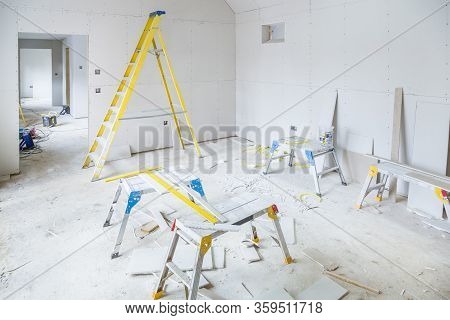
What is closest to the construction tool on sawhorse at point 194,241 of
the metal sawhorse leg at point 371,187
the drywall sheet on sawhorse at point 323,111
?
the metal sawhorse leg at point 371,187

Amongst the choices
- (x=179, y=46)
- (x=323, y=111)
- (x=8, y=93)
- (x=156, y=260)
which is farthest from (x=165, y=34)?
(x=156, y=260)

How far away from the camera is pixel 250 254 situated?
2803 mm

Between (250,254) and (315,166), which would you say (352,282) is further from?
(315,166)

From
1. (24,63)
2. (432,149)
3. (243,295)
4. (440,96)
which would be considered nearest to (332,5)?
(440,96)

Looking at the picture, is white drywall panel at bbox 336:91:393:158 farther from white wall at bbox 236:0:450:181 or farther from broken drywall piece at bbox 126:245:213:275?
broken drywall piece at bbox 126:245:213:275

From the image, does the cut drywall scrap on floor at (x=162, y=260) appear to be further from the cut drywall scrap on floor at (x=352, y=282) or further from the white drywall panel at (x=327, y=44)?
the white drywall panel at (x=327, y=44)

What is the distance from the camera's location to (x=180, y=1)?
592cm

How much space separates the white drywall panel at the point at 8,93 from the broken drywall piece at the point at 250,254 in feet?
12.1

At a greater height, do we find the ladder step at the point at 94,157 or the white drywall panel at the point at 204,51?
the white drywall panel at the point at 204,51

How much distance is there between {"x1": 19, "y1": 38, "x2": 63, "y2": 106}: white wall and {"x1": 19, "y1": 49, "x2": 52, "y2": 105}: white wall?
225 cm

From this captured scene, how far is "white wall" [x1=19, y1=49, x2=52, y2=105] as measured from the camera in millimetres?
13120

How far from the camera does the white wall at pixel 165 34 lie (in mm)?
4746

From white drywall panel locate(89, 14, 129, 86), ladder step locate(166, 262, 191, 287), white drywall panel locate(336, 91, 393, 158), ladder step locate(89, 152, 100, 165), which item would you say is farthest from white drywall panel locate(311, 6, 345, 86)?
ladder step locate(166, 262, 191, 287)

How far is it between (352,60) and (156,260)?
358 centimetres
